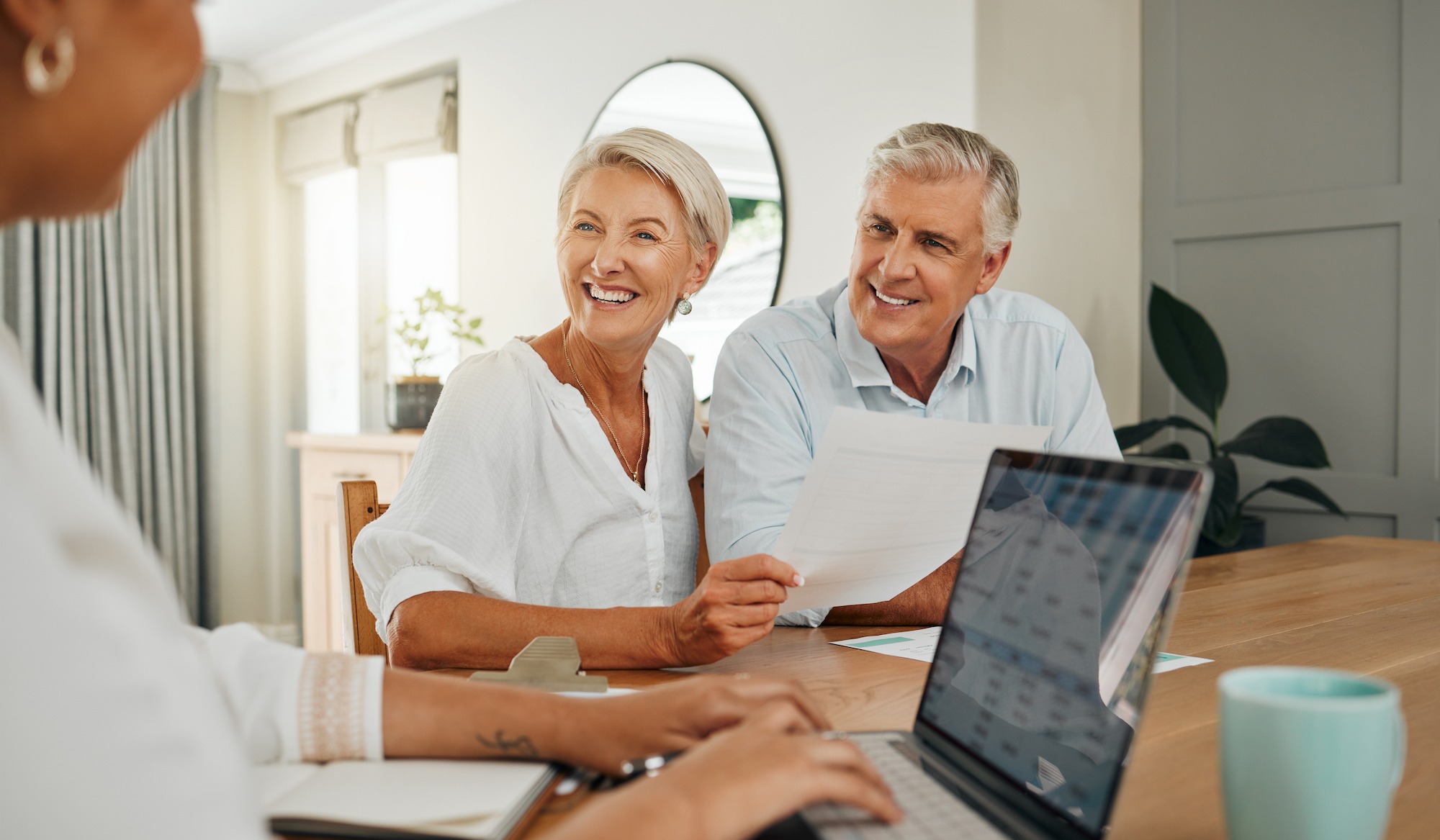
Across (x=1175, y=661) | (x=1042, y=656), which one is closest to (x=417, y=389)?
(x=1175, y=661)

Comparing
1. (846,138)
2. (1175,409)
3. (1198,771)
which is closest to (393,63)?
(846,138)

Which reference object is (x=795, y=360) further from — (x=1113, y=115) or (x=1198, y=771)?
(x=1113, y=115)

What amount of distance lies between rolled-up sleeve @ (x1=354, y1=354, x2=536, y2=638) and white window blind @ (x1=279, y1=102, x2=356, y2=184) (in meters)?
3.38

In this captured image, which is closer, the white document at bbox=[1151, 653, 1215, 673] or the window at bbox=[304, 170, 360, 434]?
the white document at bbox=[1151, 653, 1215, 673]

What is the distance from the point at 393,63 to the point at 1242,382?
10.9 feet

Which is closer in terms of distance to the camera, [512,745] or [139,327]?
[512,745]

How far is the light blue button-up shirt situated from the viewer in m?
1.46

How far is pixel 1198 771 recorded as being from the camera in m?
0.71

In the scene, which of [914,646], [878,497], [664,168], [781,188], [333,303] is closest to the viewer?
[878,497]

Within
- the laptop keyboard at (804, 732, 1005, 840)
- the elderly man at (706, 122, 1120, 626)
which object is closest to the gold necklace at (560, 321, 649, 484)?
the elderly man at (706, 122, 1120, 626)

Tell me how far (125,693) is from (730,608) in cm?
66

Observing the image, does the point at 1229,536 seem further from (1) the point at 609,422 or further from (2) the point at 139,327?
(2) the point at 139,327

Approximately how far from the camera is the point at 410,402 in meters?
3.63

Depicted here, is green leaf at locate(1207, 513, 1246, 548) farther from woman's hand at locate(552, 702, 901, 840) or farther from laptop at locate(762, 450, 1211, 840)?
woman's hand at locate(552, 702, 901, 840)
